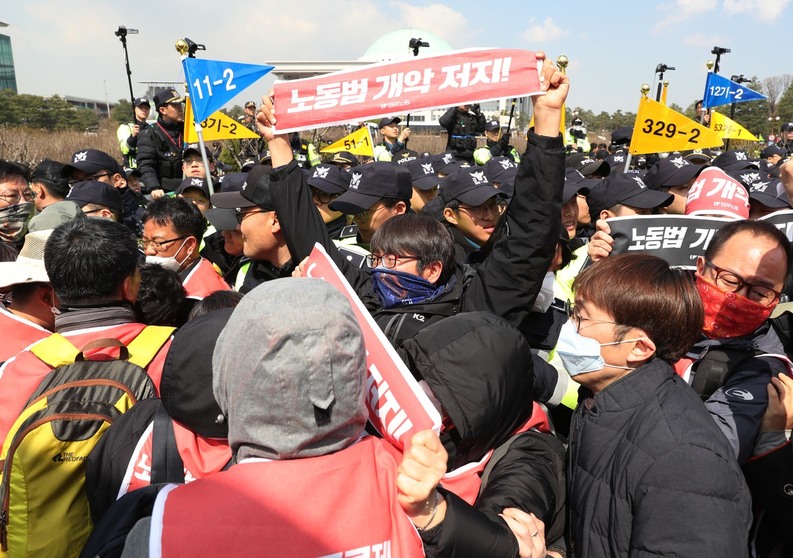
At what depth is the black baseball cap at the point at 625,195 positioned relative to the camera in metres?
4.36

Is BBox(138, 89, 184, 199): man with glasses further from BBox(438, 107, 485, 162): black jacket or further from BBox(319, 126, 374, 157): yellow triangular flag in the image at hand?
BBox(438, 107, 485, 162): black jacket

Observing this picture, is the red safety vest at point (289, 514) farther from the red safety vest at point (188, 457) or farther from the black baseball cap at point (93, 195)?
the black baseball cap at point (93, 195)

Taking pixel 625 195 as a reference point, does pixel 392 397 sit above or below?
→ below

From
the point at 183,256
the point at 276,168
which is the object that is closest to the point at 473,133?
the point at 183,256

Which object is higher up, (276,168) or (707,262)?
(276,168)


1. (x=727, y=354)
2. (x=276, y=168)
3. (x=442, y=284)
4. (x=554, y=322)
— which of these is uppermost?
(x=276, y=168)

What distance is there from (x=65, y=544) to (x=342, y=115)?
1.96 meters

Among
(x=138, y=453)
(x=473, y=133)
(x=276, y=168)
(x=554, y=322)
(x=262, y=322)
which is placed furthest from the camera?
(x=473, y=133)

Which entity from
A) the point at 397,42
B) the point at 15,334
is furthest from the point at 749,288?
the point at 397,42

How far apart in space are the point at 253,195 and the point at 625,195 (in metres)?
2.88

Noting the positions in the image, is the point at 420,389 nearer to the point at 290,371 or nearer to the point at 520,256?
the point at 290,371

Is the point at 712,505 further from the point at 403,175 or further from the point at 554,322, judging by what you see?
the point at 403,175

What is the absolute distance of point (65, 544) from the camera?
1977 mm

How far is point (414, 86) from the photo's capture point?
2.36 meters
